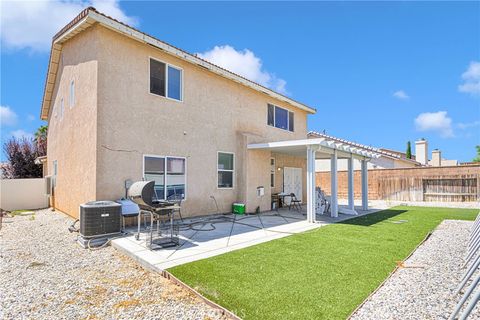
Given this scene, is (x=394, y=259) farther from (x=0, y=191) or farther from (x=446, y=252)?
(x=0, y=191)

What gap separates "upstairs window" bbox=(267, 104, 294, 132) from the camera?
1625 centimetres

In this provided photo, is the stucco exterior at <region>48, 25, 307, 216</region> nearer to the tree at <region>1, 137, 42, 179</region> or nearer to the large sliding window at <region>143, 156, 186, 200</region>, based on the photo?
the large sliding window at <region>143, 156, 186, 200</region>

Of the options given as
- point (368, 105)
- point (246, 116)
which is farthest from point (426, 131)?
point (246, 116)

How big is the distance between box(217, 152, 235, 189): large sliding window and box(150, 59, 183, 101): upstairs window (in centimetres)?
343

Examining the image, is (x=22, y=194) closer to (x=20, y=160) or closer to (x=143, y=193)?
(x=20, y=160)

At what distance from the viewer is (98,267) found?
19.3 ft

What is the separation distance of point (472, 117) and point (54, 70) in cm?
2839

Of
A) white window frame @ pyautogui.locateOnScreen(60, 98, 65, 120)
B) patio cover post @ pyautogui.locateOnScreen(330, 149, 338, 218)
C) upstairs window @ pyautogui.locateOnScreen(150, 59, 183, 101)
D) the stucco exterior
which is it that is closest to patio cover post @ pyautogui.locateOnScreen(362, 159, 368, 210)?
patio cover post @ pyautogui.locateOnScreen(330, 149, 338, 218)

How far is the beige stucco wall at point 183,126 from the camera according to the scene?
912 centimetres

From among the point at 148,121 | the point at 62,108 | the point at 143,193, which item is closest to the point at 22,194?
the point at 62,108

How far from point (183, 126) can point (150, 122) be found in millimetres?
1500

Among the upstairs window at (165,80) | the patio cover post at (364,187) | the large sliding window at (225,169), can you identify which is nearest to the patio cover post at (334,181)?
the patio cover post at (364,187)

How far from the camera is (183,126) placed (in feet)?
36.9

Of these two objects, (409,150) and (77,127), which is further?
(409,150)
